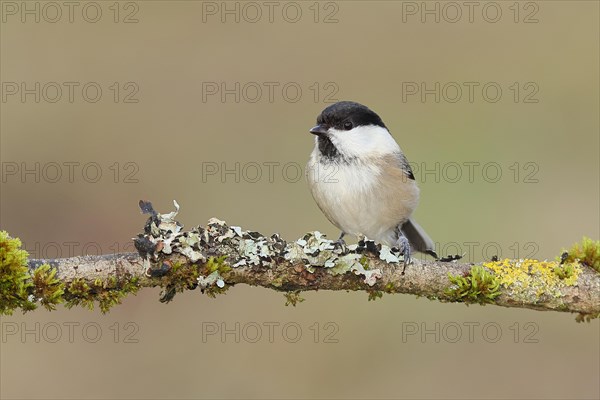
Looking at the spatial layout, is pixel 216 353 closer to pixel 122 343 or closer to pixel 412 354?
pixel 122 343

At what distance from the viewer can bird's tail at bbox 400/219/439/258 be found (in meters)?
4.63

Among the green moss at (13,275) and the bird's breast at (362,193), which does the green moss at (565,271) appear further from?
the green moss at (13,275)

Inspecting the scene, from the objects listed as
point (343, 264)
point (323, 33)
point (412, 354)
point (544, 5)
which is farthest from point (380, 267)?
point (544, 5)

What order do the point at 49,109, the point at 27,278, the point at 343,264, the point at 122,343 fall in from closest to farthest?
the point at 27,278
the point at 343,264
the point at 122,343
the point at 49,109

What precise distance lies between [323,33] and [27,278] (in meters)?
5.77

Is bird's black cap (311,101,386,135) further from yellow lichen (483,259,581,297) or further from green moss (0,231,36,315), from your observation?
green moss (0,231,36,315)

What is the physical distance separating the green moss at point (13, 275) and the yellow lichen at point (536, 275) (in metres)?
1.77

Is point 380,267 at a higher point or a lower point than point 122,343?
higher

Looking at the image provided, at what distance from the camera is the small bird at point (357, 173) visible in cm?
436

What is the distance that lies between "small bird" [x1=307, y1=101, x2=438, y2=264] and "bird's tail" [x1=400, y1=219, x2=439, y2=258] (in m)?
0.17

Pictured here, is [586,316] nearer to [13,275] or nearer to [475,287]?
[475,287]

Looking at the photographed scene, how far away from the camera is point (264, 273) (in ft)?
9.73

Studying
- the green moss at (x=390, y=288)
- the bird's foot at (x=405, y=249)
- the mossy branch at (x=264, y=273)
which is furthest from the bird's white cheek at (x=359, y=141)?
the green moss at (x=390, y=288)

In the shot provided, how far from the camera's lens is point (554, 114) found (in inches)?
278
